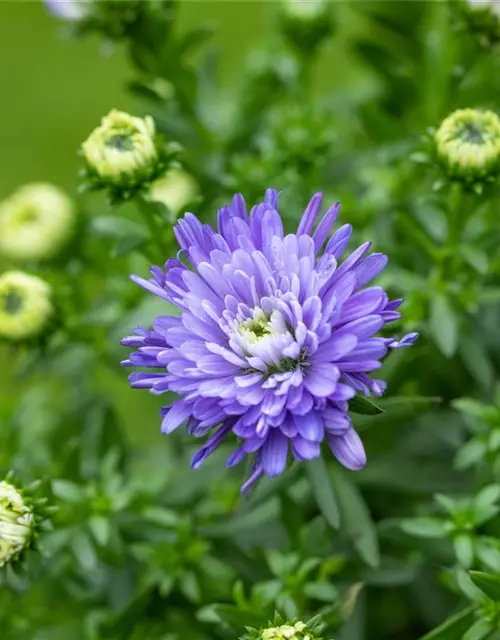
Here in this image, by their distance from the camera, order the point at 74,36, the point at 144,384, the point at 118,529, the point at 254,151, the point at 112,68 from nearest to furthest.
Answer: the point at 144,384
the point at 118,529
the point at 74,36
the point at 254,151
the point at 112,68

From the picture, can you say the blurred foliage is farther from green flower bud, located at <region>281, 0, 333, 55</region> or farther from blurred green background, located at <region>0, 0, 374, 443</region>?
blurred green background, located at <region>0, 0, 374, 443</region>

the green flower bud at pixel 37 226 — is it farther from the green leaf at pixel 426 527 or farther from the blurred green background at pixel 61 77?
the blurred green background at pixel 61 77

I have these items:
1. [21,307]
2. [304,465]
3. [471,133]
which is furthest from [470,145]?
[21,307]

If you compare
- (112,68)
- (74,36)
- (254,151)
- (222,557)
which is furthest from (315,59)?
(112,68)

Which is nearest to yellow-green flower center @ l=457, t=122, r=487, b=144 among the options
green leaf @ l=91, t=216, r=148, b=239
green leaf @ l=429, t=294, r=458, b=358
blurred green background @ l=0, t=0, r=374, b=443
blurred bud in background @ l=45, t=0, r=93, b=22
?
green leaf @ l=429, t=294, r=458, b=358

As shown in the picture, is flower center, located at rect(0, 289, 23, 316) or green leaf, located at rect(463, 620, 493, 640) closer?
green leaf, located at rect(463, 620, 493, 640)

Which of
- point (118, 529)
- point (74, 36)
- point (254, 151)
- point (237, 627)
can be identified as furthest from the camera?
point (254, 151)

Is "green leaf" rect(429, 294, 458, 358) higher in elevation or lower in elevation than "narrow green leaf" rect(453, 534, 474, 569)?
higher

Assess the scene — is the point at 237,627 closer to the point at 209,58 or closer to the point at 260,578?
the point at 260,578
